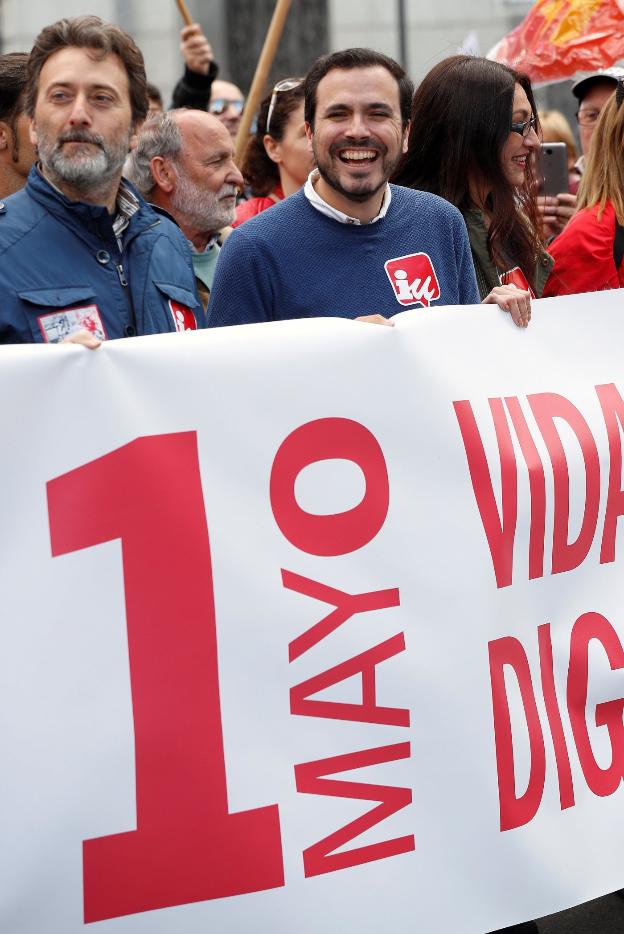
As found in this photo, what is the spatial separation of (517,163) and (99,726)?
2.19 m

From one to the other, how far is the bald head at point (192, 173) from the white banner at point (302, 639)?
1.69 m

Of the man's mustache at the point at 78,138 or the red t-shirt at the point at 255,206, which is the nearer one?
the man's mustache at the point at 78,138

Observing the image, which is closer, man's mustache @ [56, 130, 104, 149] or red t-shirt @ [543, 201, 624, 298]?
man's mustache @ [56, 130, 104, 149]

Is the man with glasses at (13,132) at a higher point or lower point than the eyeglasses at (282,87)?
lower

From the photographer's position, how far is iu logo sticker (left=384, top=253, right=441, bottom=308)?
10.4 feet

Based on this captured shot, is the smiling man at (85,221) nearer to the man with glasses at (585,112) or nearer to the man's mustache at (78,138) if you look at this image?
the man's mustache at (78,138)

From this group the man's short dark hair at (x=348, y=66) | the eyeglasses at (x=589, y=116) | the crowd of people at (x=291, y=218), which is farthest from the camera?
the eyeglasses at (x=589, y=116)

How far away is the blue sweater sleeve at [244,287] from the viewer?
3088mm

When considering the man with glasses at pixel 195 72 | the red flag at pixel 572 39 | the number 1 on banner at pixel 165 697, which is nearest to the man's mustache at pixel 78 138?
the number 1 on banner at pixel 165 697

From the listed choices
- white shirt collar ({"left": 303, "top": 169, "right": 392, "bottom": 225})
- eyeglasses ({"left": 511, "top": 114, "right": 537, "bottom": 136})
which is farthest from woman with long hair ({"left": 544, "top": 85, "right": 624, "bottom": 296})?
white shirt collar ({"left": 303, "top": 169, "right": 392, "bottom": 225})

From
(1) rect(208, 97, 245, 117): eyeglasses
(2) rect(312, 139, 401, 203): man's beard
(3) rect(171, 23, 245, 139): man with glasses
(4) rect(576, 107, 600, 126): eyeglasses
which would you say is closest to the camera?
(2) rect(312, 139, 401, 203): man's beard

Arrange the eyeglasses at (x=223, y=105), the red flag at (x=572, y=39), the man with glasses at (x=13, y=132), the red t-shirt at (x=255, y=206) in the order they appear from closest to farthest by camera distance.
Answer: the man with glasses at (x=13, y=132) → the red t-shirt at (x=255, y=206) → the red flag at (x=572, y=39) → the eyeglasses at (x=223, y=105)

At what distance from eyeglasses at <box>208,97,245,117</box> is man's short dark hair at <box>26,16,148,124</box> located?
11.9 ft

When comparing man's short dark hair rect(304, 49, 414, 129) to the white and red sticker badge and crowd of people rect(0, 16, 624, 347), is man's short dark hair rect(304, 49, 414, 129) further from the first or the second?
the white and red sticker badge
